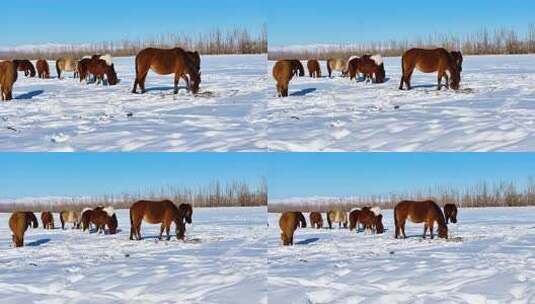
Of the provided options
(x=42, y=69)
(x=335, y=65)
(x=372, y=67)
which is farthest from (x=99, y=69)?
(x=372, y=67)

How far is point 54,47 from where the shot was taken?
6188mm

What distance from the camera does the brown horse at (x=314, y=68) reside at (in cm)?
609

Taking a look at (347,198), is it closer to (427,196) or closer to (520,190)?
(427,196)

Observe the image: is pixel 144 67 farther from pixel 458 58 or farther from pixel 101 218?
pixel 458 58

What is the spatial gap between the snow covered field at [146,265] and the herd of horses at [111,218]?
0.20 ft

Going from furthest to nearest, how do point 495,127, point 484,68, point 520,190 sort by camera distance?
point 484,68 → point 520,190 → point 495,127

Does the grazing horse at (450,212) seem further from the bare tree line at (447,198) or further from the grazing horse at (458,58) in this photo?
the grazing horse at (458,58)

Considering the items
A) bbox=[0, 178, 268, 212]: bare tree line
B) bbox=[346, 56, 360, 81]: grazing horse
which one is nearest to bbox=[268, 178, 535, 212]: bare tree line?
bbox=[0, 178, 268, 212]: bare tree line

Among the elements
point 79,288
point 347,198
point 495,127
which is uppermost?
point 495,127

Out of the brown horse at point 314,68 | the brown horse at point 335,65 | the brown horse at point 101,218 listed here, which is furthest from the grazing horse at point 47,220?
the brown horse at point 335,65

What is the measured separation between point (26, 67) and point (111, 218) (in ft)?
3.66

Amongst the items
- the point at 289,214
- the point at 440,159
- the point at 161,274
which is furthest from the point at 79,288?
the point at 440,159

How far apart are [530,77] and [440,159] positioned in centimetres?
81

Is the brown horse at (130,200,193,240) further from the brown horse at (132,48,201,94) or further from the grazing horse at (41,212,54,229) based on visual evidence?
the brown horse at (132,48,201,94)
